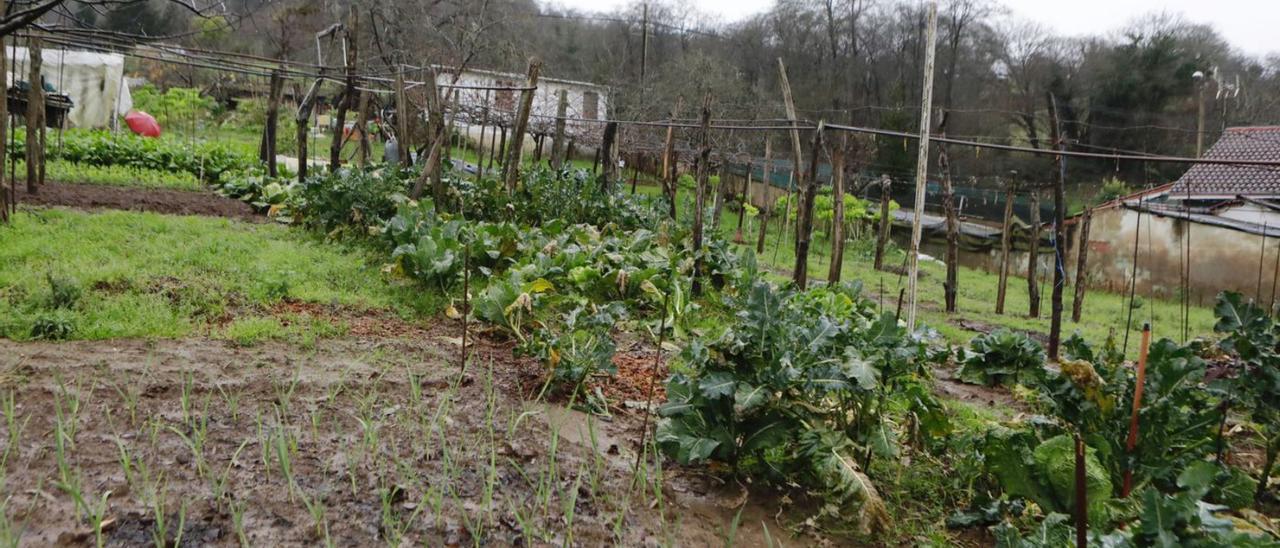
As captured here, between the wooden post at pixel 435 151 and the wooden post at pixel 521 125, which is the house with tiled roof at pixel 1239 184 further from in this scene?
the wooden post at pixel 435 151

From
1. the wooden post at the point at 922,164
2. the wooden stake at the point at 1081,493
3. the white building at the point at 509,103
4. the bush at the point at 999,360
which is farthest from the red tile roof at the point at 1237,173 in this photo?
the wooden stake at the point at 1081,493

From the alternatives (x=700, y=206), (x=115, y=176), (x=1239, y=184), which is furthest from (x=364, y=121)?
(x=1239, y=184)

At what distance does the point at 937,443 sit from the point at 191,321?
4127 millimetres

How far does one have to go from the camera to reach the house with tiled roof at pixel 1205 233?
14742mm

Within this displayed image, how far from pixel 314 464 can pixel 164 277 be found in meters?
3.57

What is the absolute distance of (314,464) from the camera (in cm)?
302

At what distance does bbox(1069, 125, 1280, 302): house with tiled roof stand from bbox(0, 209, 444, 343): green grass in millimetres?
11598

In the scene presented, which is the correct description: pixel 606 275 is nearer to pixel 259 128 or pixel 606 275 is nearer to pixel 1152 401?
pixel 1152 401

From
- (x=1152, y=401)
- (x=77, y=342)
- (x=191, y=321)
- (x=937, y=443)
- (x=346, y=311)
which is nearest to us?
(x=1152, y=401)

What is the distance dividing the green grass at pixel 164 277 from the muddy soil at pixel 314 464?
1.81 ft

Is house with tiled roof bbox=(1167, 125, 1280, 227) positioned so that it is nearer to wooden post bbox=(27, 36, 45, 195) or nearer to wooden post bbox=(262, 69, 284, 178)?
wooden post bbox=(262, 69, 284, 178)

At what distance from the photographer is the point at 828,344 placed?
3.29 m

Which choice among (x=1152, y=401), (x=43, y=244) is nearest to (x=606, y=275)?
(x=1152, y=401)

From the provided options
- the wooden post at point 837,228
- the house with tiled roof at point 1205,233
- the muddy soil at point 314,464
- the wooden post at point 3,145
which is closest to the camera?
the muddy soil at point 314,464
